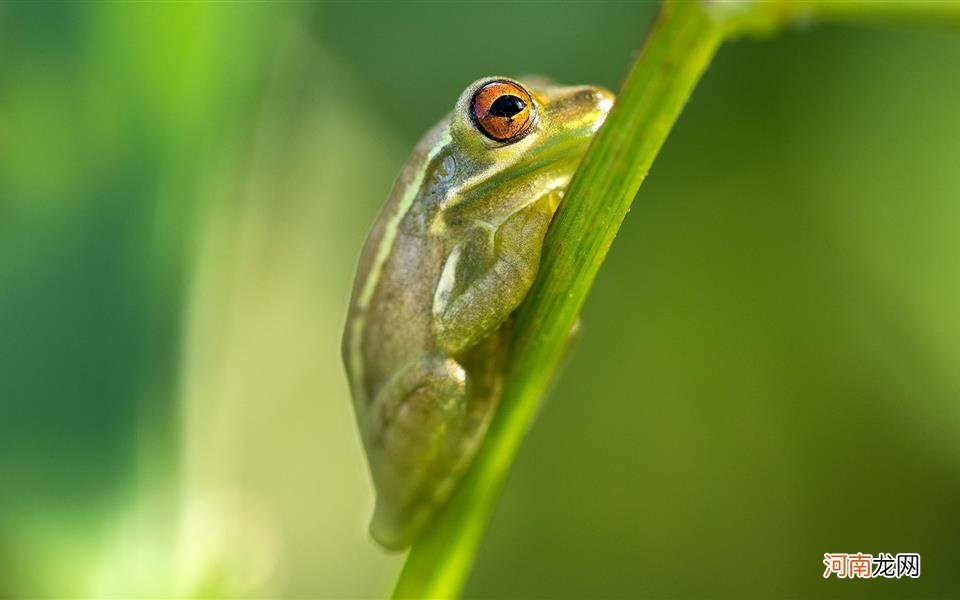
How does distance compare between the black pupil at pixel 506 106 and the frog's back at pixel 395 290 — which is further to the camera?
the frog's back at pixel 395 290

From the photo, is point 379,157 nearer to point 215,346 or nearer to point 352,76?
point 352,76

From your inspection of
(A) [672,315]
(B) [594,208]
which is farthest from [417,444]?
(A) [672,315]

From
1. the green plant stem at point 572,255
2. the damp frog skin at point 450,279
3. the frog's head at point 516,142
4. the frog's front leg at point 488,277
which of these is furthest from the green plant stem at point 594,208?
the frog's head at point 516,142

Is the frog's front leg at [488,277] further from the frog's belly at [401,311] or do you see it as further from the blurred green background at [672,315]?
the blurred green background at [672,315]

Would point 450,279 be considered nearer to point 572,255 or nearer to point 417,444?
point 417,444

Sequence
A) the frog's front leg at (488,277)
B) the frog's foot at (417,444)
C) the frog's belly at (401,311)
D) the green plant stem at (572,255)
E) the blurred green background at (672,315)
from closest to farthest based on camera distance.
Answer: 1. the green plant stem at (572,255)
2. the frog's front leg at (488,277)
3. the frog's foot at (417,444)
4. the frog's belly at (401,311)
5. the blurred green background at (672,315)

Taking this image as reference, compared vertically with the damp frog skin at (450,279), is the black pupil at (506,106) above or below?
above

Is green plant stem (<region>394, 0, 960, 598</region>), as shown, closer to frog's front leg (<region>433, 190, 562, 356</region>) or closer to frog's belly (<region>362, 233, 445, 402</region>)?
frog's front leg (<region>433, 190, 562, 356</region>)
